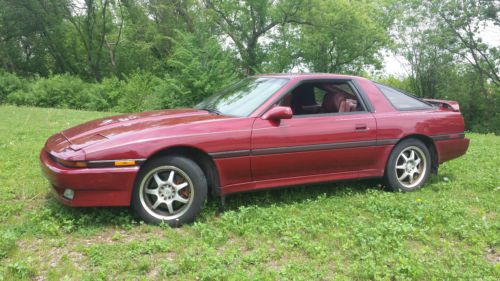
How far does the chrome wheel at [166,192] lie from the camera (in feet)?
12.9

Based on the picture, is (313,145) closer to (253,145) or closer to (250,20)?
(253,145)

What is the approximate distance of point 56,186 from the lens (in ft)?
12.6

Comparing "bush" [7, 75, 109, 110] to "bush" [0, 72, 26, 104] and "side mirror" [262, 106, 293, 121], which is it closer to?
"bush" [0, 72, 26, 104]

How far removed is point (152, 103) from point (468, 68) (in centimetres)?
1886

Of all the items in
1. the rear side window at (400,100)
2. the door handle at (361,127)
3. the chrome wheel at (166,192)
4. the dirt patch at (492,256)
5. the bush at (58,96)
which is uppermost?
the bush at (58,96)

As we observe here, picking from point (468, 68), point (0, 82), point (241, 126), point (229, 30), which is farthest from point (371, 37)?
point (241, 126)

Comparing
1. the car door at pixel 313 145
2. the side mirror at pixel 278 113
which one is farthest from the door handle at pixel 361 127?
the side mirror at pixel 278 113

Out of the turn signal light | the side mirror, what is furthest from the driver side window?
the turn signal light

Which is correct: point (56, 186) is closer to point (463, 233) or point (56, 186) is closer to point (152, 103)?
point (463, 233)

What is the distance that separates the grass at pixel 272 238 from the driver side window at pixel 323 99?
38.3 inches

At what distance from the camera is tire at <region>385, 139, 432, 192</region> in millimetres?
5059

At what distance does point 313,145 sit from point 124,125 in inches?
75.9

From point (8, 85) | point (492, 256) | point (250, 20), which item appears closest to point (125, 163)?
point (492, 256)

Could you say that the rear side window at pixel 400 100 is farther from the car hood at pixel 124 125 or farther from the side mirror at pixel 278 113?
the car hood at pixel 124 125
